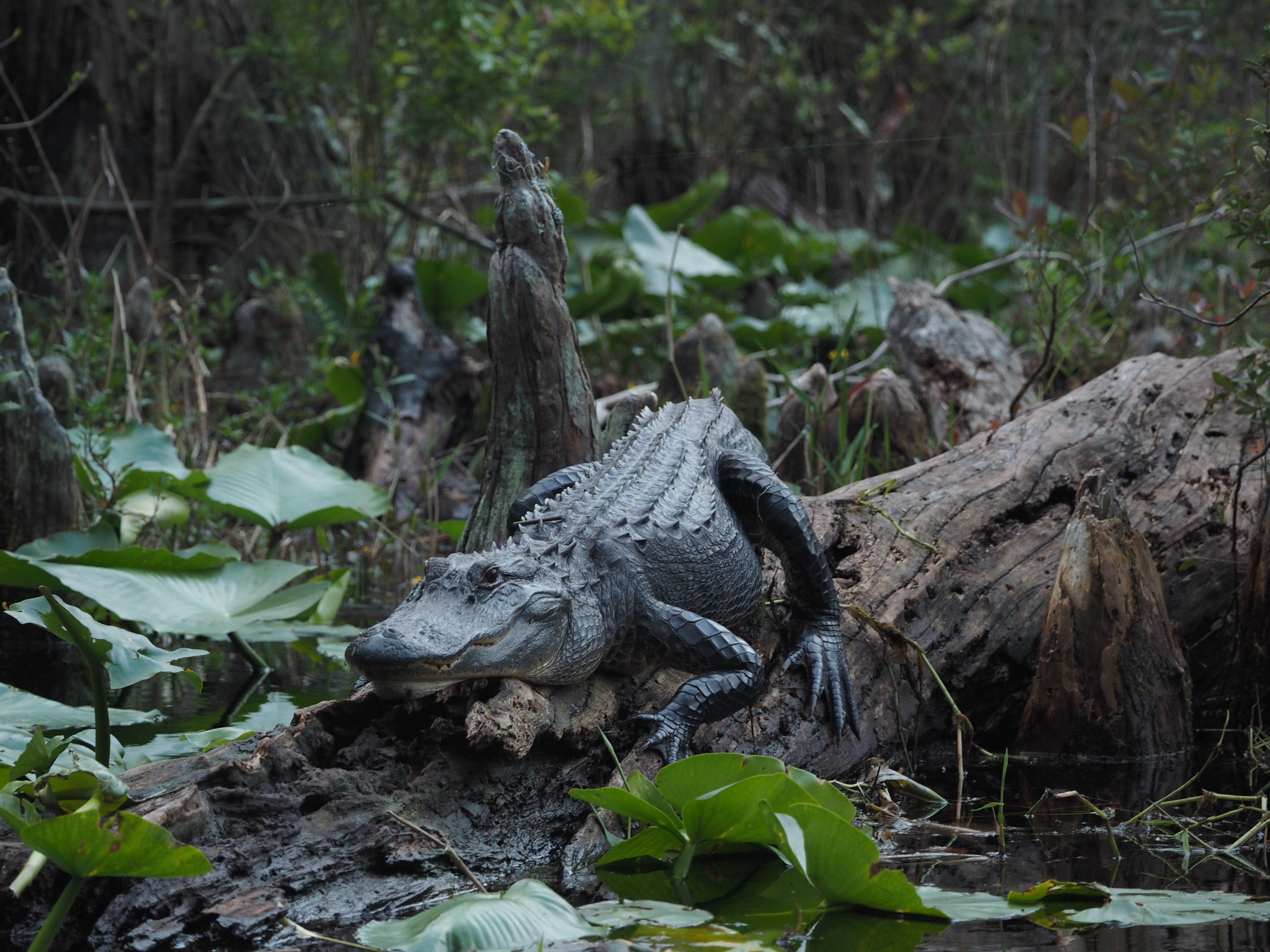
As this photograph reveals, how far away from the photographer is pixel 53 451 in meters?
4.40

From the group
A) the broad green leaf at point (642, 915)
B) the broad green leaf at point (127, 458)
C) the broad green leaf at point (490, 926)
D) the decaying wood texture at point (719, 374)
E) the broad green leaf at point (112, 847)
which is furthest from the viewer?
the decaying wood texture at point (719, 374)

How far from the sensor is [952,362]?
6.00m

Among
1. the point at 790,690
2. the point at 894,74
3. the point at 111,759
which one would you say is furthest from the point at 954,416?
the point at 894,74

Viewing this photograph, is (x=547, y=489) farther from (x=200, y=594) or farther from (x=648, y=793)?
(x=648, y=793)

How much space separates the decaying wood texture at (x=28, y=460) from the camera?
4.26 meters

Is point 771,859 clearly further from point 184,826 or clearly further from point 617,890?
point 184,826

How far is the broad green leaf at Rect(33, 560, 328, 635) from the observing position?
3.58 m

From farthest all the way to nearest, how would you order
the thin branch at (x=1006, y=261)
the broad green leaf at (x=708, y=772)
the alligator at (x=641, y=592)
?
1. the thin branch at (x=1006, y=261)
2. the alligator at (x=641, y=592)
3. the broad green leaf at (x=708, y=772)

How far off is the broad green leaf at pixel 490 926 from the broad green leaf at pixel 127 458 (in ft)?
10.2

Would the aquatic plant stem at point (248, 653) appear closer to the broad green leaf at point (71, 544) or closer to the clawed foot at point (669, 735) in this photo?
the broad green leaf at point (71, 544)

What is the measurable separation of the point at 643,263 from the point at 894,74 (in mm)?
5192

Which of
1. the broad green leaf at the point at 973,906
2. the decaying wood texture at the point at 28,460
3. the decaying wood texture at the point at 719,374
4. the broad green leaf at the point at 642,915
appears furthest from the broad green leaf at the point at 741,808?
the decaying wood texture at the point at 719,374

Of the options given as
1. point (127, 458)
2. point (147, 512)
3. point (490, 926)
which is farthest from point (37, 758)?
point (127, 458)

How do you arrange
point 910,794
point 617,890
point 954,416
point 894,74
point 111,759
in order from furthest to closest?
point 894,74
point 954,416
point 910,794
point 111,759
point 617,890
